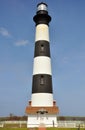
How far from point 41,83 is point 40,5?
9.45 m

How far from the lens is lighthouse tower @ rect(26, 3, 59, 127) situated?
23406mm

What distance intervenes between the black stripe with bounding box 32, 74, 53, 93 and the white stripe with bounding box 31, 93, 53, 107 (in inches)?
16.7

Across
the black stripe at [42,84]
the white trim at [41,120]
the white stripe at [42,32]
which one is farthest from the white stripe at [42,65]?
the white trim at [41,120]

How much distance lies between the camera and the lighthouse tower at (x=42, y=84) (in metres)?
23.4

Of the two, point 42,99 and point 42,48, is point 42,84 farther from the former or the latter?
point 42,48

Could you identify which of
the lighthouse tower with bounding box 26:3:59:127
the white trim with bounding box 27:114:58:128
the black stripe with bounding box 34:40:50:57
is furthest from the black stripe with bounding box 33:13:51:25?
the white trim with bounding box 27:114:58:128

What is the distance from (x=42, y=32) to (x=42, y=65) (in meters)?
3.79

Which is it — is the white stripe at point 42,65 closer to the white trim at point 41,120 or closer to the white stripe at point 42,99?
the white stripe at point 42,99

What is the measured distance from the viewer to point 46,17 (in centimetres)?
2611

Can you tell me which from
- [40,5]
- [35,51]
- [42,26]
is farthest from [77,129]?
[40,5]

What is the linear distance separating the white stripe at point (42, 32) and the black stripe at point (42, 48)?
46cm

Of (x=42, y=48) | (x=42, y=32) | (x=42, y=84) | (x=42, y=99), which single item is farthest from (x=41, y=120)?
(x=42, y=32)

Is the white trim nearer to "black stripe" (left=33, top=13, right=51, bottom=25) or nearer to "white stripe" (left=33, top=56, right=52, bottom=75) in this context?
"white stripe" (left=33, top=56, right=52, bottom=75)

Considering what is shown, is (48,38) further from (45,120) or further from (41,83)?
(45,120)
